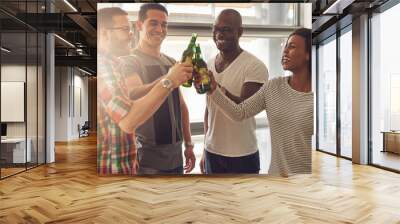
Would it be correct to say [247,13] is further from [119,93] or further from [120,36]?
[119,93]

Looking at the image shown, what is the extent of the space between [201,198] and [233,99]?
185cm

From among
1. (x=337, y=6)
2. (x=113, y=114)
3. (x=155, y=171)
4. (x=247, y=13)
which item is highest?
(x=337, y=6)

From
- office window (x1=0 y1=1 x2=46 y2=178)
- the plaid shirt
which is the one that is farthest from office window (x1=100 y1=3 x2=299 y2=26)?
office window (x1=0 y1=1 x2=46 y2=178)

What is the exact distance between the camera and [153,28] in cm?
624

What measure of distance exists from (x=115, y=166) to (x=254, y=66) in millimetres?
2734

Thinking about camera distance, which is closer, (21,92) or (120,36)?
(120,36)

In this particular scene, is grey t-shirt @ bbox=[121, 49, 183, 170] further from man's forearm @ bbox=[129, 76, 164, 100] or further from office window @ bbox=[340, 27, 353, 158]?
office window @ bbox=[340, 27, 353, 158]

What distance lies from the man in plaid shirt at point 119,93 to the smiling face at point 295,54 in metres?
1.51

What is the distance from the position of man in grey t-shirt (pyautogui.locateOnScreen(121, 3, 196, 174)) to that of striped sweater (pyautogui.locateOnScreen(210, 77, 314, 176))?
2.23 ft

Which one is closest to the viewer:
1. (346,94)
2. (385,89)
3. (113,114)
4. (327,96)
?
(113,114)

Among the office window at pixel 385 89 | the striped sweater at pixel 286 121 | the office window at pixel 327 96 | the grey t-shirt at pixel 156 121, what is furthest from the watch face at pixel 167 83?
the office window at pixel 327 96


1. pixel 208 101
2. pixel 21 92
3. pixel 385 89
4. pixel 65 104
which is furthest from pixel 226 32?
pixel 65 104

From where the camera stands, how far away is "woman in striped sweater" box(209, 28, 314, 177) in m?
6.20

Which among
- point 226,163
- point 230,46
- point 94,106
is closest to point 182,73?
point 230,46
